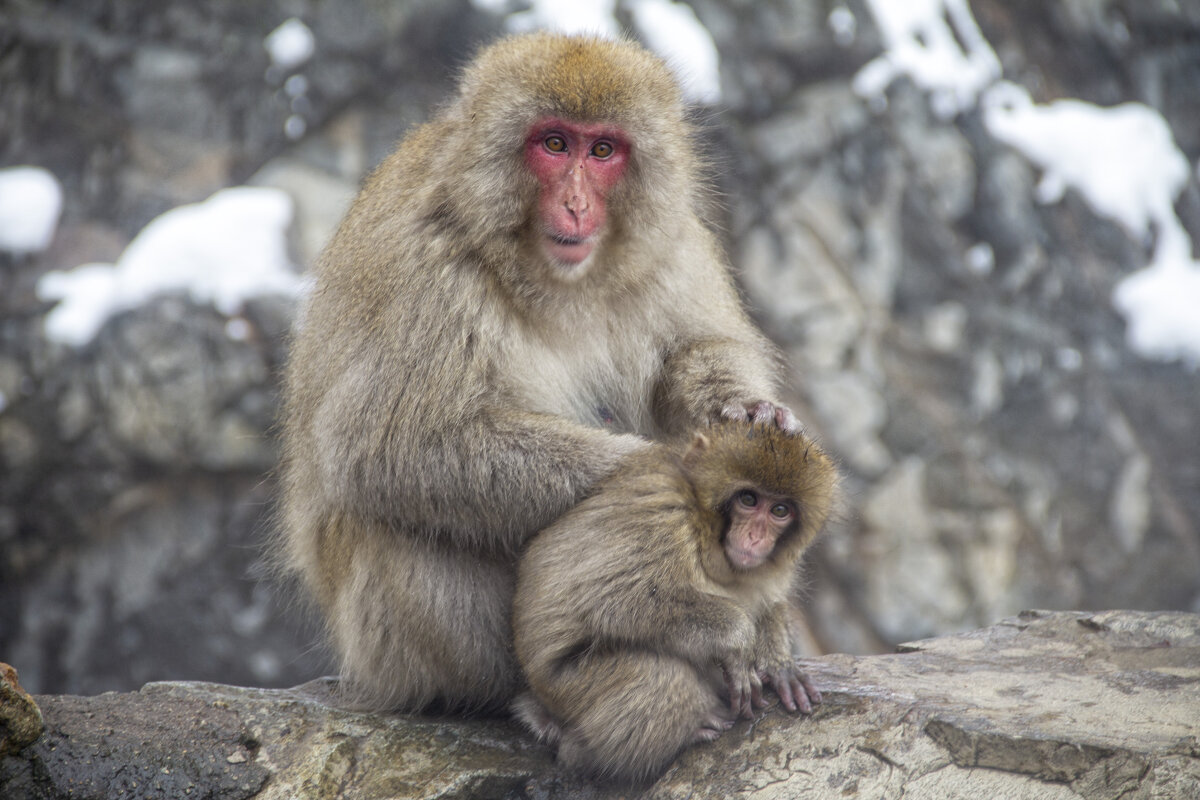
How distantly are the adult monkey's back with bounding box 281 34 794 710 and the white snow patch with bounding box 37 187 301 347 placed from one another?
414 cm

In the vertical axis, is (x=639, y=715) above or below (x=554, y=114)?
below

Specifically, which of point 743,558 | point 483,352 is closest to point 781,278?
point 483,352

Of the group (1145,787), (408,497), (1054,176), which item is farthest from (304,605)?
(1054,176)

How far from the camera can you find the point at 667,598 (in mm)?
2375

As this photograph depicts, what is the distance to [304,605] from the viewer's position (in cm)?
342

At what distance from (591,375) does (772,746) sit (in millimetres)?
1012

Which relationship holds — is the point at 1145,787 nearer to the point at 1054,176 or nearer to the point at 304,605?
the point at 304,605

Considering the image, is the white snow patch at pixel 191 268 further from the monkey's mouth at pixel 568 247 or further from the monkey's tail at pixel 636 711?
the monkey's tail at pixel 636 711

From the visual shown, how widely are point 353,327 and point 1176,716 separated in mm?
2032

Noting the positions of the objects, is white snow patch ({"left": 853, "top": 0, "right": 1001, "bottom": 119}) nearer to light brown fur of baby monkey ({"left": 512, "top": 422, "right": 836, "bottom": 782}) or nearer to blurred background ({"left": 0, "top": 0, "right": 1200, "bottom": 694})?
blurred background ({"left": 0, "top": 0, "right": 1200, "bottom": 694})

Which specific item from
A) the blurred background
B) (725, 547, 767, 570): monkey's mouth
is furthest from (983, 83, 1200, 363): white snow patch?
(725, 547, 767, 570): monkey's mouth

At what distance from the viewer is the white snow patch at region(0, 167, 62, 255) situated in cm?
698

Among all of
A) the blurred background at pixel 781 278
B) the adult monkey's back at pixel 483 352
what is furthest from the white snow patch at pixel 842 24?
the adult monkey's back at pixel 483 352

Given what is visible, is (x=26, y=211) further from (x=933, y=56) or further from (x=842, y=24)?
(x=933, y=56)
